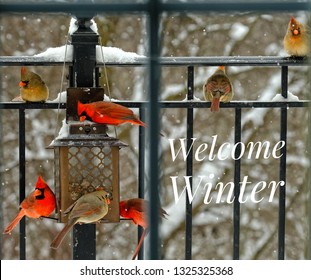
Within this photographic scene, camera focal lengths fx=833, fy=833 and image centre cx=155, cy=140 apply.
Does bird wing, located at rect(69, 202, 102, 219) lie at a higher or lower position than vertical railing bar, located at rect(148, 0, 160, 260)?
lower

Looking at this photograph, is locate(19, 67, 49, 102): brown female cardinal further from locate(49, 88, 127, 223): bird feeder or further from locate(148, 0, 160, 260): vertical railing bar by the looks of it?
locate(148, 0, 160, 260): vertical railing bar

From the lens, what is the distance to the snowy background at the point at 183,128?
483 centimetres

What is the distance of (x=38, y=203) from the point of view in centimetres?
182

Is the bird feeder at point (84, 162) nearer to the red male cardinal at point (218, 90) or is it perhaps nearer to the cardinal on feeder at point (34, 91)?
the cardinal on feeder at point (34, 91)

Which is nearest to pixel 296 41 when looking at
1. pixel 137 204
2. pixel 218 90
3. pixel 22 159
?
pixel 218 90

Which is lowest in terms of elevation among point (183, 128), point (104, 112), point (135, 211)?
point (135, 211)

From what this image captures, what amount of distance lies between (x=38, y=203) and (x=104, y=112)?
270mm

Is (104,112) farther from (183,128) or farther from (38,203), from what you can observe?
(183,128)

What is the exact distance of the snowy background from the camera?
483 cm

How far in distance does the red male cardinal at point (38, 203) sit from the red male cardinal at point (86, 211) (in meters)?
0.09

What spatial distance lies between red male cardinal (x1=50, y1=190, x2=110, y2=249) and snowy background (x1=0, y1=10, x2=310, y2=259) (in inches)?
116

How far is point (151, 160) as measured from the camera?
26.2 inches

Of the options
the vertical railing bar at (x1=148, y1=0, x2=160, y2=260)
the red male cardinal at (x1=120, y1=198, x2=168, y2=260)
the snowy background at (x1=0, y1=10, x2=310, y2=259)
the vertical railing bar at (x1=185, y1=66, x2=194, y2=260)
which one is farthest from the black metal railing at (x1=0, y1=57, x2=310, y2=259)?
the snowy background at (x1=0, y1=10, x2=310, y2=259)
